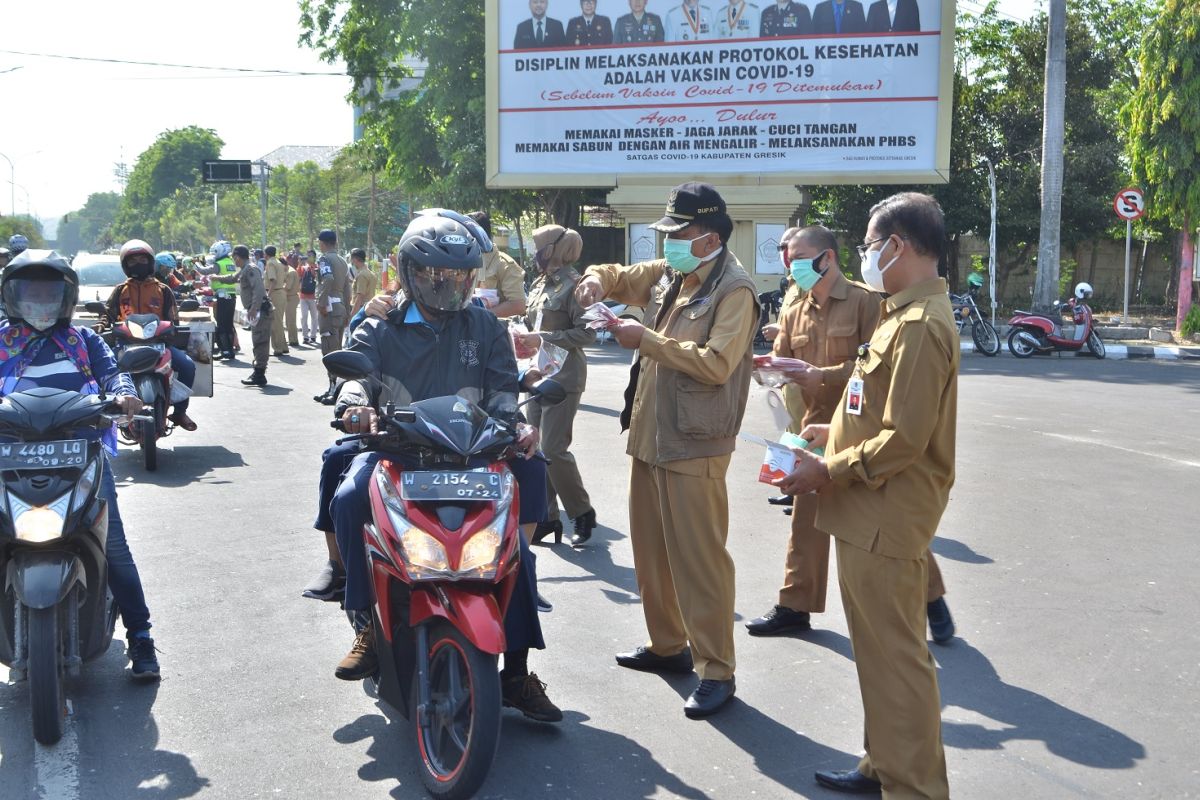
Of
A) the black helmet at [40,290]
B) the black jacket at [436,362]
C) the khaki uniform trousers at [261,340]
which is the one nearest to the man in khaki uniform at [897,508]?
the black jacket at [436,362]

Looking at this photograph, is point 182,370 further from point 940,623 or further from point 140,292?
point 940,623

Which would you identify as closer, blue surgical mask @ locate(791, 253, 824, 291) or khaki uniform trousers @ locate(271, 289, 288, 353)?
blue surgical mask @ locate(791, 253, 824, 291)

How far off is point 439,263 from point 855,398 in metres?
1.53

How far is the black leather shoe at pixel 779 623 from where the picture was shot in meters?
5.66

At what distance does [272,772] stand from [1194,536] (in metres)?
5.79

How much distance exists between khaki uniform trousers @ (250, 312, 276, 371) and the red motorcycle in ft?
40.4

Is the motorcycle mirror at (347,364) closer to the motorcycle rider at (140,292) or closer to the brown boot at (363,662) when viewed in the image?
the brown boot at (363,662)

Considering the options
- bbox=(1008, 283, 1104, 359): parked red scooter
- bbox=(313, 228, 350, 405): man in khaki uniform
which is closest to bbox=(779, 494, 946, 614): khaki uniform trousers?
bbox=(313, 228, 350, 405): man in khaki uniform

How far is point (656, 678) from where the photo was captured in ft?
16.7

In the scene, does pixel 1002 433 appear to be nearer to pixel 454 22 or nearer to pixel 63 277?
pixel 63 277

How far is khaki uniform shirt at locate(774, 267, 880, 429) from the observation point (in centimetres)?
580

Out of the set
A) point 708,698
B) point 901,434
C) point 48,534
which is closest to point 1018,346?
point 708,698

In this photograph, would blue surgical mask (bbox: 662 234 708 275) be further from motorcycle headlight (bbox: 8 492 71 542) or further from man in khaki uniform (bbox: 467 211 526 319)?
man in khaki uniform (bbox: 467 211 526 319)

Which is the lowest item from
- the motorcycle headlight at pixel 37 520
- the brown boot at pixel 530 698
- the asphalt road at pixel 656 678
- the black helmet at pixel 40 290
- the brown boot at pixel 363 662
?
the asphalt road at pixel 656 678
